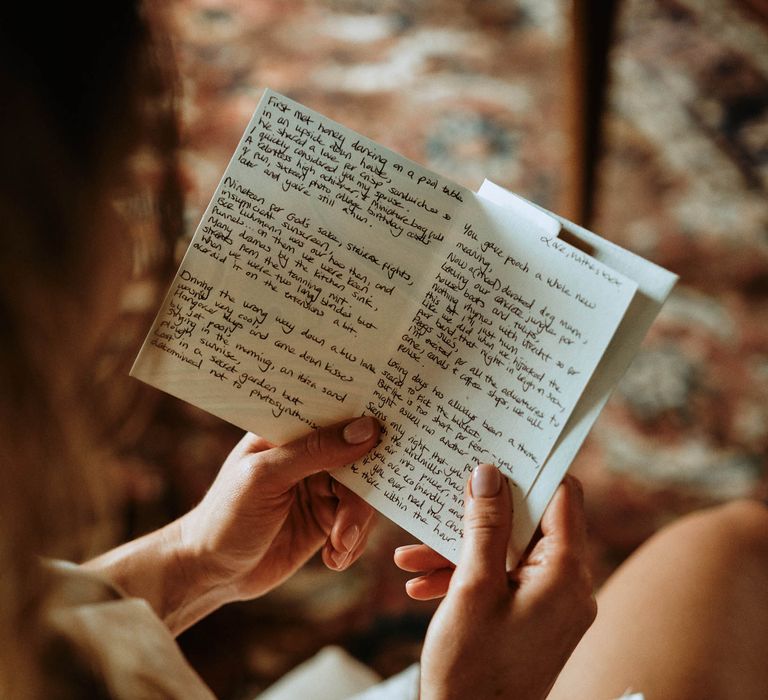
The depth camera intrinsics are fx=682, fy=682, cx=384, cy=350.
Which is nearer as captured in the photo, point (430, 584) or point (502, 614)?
point (502, 614)

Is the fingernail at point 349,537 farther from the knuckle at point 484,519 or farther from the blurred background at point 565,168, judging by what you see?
the blurred background at point 565,168

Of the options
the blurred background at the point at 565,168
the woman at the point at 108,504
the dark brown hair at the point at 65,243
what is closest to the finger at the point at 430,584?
the woman at the point at 108,504

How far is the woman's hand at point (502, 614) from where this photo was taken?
50 centimetres

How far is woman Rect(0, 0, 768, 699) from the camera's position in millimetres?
341

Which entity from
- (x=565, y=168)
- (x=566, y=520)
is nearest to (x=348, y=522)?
(x=566, y=520)

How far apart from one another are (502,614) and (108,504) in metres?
0.29

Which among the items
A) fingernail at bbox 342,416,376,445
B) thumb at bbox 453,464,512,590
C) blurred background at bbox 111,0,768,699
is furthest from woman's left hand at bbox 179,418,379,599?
blurred background at bbox 111,0,768,699

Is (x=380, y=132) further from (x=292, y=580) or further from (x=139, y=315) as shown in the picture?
(x=139, y=315)

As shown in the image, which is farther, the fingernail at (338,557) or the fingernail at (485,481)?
the fingernail at (338,557)

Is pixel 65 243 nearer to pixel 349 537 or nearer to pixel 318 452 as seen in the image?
pixel 318 452

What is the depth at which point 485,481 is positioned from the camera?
1.85ft

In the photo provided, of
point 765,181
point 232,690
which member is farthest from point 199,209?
point 765,181

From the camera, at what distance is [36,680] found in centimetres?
43

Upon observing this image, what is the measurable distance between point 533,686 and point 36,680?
0.34 metres
